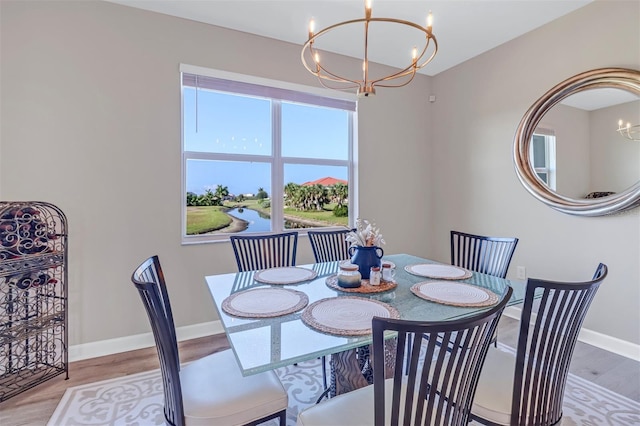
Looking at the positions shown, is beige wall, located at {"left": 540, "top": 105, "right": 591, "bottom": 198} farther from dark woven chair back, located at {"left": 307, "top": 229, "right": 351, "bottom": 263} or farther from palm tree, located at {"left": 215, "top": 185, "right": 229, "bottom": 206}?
palm tree, located at {"left": 215, "top": 185, "right": 229, "bottom": 206}

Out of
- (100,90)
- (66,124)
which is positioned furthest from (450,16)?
Answer: (66,124)

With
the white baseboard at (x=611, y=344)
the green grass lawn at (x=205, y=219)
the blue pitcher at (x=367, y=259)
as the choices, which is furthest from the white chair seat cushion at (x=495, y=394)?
the green grass lawn at (x=205, y=219)

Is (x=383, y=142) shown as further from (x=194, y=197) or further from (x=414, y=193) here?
(x=194, y=197)

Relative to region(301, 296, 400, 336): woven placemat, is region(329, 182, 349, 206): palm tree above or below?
above

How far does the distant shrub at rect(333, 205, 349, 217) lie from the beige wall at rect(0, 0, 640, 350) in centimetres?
55

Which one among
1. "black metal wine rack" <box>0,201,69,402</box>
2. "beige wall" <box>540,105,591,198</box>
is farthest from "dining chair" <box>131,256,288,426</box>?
"beige wall" <box>540,105,591,198</box>

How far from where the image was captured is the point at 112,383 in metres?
2.01

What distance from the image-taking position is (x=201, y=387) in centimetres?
124

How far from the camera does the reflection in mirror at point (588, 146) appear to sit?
90.3 inches

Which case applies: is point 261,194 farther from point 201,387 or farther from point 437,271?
point 201,387

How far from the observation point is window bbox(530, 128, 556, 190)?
270cm

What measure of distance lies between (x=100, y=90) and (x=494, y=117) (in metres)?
3.49

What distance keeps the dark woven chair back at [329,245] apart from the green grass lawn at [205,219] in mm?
917

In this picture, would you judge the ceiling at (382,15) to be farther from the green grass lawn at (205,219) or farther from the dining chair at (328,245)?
the dining chair at (328,245)
